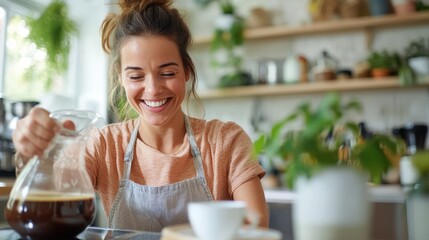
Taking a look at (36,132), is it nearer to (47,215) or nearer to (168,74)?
(47,215)

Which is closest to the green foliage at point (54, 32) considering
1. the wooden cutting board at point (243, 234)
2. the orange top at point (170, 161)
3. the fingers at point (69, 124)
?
the orange top at point (170, 161)

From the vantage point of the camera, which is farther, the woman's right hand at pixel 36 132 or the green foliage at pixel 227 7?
the green foliage at pixel 227 7

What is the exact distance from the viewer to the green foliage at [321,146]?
56cm

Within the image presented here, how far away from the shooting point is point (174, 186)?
127 cm

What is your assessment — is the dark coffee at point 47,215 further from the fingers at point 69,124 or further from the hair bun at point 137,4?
the hair bun at point 137,4

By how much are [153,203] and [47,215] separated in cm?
47

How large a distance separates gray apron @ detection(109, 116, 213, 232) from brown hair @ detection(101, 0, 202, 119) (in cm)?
36

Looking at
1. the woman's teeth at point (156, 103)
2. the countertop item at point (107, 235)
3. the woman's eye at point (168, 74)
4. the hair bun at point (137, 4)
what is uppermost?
the hair bun at point (137, 4)

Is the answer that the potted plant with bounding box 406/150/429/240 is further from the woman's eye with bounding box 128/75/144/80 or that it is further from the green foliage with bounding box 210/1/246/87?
the green foliage with bounding box 210/1/246/87

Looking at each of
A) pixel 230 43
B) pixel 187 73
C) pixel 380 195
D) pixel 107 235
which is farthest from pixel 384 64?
pixel 107 235

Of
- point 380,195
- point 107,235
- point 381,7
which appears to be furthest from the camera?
point 381,7

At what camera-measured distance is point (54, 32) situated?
2795mm

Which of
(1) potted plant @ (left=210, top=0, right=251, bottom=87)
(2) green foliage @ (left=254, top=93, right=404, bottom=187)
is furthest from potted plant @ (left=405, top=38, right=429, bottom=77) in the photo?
(2) green foliage @ (left=254, top=93, right=404, bottom=187)

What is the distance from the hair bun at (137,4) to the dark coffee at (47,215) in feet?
2.34
